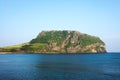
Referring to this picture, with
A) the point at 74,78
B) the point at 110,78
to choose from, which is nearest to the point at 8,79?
the point at 74,78

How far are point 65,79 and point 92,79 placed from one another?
29.1ft

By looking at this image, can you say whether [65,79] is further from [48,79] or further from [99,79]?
[99,79]

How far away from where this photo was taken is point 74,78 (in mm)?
83438

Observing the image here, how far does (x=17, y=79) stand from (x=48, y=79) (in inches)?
391

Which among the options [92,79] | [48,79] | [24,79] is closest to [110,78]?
[92,79]

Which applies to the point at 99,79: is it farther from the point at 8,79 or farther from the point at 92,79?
the point at 8,79

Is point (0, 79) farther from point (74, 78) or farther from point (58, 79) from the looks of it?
point (74, 78)

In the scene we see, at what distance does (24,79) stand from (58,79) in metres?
10.9

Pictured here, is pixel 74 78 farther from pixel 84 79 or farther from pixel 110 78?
pixel 110 78

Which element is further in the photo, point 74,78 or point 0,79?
point 74,78

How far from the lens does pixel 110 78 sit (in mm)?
84500

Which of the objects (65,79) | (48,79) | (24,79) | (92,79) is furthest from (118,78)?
(24,79)

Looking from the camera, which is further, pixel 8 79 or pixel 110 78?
pixel 110 78

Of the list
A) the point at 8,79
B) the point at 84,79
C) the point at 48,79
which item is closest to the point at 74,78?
the point at 84,79
